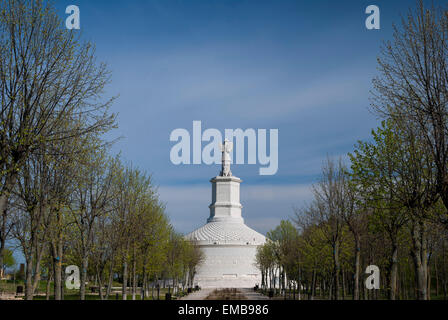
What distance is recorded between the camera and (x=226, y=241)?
112500mm

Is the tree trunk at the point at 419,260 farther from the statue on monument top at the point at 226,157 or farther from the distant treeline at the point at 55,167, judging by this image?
the statue on monument top at the point at 226,157

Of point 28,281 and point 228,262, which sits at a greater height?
point 28,281

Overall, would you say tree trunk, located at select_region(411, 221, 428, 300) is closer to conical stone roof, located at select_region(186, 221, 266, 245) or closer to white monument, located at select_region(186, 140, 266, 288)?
white monument, located at select_region(186, 140, 266, 288)

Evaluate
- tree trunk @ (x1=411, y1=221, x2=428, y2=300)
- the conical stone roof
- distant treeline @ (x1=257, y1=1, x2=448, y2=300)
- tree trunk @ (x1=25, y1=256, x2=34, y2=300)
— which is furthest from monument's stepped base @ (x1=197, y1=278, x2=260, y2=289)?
tree trunk @ (x1=411, y1=221, x2=428, y2=300)

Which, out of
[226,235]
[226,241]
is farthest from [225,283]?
[226,235]

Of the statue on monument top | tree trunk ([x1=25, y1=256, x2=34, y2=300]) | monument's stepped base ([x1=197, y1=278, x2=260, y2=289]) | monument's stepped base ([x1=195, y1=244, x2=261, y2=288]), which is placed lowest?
monument's stepped base ([x1=197, y1=278, x2=260, y2=289])

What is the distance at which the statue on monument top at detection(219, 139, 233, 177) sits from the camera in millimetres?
124062

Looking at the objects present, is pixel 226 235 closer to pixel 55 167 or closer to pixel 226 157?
pixel 226 157

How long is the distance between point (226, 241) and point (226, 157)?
24.9 meters

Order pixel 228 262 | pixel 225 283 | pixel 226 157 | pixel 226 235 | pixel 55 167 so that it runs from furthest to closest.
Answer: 1. pixel 226 157
2. pixel 226 235
3. pixel 228 262
4. pixel 225 283
5. pixel 55 167

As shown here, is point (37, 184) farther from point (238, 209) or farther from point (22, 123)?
point (238, 209)

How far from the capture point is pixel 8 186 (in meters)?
16.4

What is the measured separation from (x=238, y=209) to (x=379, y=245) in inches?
3446
